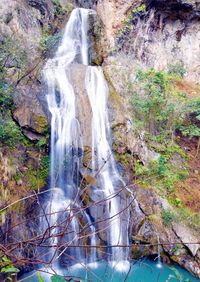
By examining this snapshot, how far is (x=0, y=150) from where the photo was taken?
7.00 metres

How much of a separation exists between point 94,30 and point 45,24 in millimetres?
1923

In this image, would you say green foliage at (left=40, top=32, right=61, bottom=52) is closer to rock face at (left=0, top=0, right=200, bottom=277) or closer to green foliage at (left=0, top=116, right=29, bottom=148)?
rock face at (left=0, top=0, right=200, bottom=277)

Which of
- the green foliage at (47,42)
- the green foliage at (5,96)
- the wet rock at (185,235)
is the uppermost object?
the green foliage at (47,42)

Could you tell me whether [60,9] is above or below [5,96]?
above

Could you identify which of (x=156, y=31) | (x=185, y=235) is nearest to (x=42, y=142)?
(x=185, y=235)

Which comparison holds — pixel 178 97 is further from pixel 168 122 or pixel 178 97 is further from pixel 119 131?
pixel 119 131

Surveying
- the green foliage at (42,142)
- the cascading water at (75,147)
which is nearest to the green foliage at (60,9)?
the cascading water at (75,147)

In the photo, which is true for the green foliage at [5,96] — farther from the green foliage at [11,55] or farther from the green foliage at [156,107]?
the green foliage at [156,107]

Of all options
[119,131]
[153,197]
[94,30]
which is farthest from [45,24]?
[153,197]

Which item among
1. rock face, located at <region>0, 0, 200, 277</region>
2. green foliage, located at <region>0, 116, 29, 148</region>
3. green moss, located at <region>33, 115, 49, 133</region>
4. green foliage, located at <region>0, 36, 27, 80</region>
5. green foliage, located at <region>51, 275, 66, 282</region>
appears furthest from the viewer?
green moss, located at <region>33, 115, 49, 133</region>

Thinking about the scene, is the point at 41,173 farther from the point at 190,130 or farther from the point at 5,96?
the point at 190,130

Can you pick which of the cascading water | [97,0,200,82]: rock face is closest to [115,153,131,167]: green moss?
the cascading water

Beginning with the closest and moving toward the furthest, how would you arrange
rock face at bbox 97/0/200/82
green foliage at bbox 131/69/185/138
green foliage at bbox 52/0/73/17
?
green foliage at bbox 131/69/185/138
green foliage at bbox 52/0/73/17
rock face at bbox 97/0/200/82

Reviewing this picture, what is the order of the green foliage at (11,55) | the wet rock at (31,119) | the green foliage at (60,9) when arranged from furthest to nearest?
the green foliage at (60,9)
the wet rock at (31,119)
the green foliage at (11,55)
